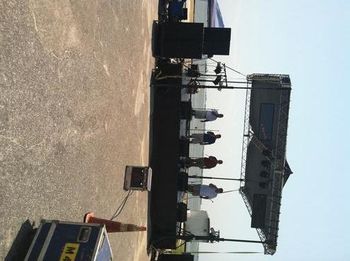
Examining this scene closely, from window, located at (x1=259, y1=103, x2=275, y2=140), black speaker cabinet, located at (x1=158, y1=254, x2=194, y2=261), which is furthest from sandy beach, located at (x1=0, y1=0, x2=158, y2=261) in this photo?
window, located at (x1=259, y1=103, x2=275, y2=140)

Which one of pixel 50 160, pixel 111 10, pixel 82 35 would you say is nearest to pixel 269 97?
pixel 111 10

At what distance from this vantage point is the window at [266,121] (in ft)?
58.0

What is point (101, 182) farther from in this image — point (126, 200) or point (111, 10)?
point (111, 10)

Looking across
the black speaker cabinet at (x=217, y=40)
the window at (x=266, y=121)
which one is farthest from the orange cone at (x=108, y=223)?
the window at (x=266, y=121)

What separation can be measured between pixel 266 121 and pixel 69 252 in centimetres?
1296

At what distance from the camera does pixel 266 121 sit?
58.4ft

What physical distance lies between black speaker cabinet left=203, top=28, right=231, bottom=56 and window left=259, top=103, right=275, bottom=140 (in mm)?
3201

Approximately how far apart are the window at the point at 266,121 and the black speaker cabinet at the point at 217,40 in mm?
3201

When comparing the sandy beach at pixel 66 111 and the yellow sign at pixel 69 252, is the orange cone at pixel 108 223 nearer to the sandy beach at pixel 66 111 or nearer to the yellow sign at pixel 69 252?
the sandy beach at pixel 66 111

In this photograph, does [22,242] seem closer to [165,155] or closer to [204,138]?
[165,155]

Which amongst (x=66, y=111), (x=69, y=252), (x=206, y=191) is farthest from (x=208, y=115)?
(x=69, y=252)

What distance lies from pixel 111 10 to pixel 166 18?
21.3 feet

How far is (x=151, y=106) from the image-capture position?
14.8 m

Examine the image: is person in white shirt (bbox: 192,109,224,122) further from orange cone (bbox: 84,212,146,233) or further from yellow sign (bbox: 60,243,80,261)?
yellow sign (bbox: 60,243,80,261)
